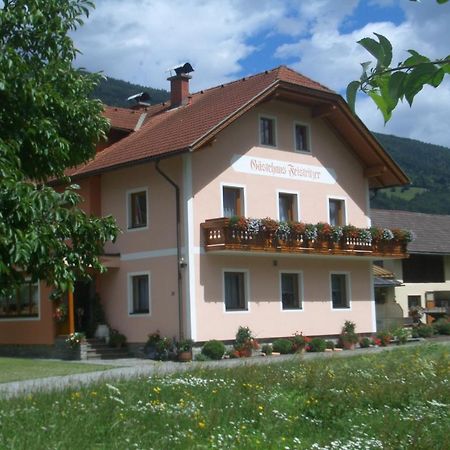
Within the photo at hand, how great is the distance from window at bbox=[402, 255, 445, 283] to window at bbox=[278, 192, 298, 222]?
13534mm

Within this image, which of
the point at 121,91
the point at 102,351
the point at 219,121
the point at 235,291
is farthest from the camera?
the point at 121,91

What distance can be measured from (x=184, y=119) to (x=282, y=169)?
12.9 feet

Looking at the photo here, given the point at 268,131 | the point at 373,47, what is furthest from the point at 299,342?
the point at 373,47

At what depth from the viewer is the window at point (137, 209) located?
2758 centimetres

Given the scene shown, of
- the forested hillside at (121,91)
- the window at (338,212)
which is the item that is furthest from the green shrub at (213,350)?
the forested hillside at (121,91)

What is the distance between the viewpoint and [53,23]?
9.72m

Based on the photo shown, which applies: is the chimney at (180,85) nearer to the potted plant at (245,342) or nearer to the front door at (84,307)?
the front door at (84,307)

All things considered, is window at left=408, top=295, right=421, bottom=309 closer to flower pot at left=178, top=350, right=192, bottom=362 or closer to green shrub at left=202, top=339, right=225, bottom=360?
green shrub at left=202, top=339, right=225, bottom=360

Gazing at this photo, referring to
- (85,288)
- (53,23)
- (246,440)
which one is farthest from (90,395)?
(85,288)

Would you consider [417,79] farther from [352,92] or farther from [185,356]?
[185,356]

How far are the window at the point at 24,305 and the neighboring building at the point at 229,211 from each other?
0.08 meters

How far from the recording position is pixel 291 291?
29141 millimetres

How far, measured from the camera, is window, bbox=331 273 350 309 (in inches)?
1213

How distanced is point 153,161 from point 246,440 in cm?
1882
